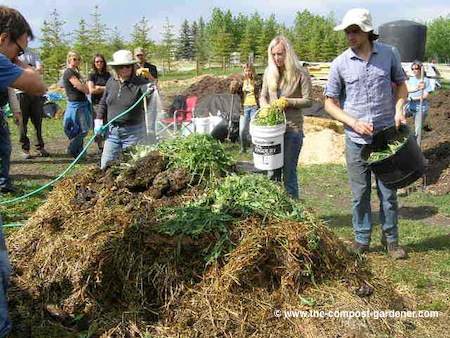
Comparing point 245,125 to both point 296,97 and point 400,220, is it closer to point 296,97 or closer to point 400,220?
point 400,220

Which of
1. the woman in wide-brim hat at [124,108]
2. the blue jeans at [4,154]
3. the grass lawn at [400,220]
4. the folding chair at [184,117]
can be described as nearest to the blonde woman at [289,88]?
the grass lawn at [400,220]

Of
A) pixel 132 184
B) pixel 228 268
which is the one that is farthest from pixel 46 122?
pixel 228 268

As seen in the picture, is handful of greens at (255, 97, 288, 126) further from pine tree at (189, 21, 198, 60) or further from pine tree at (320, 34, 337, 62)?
pine tree at (189, 21, 198, 60)

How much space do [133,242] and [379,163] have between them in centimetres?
204

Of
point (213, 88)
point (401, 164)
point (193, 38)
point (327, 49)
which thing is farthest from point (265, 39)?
point (401, 164)

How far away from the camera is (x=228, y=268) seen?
3.35m

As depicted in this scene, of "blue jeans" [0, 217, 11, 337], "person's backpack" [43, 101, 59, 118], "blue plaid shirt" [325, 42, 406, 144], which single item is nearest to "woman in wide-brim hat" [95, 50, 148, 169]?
"blue plaid shirt" [325, 42, 406, 144]

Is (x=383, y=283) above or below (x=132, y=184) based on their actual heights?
below

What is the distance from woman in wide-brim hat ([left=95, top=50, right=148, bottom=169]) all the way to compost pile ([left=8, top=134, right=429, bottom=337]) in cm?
186

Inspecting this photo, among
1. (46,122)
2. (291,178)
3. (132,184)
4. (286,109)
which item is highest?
(286,109)

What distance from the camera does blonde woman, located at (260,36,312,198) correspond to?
5.02m

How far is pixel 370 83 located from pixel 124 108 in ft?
8.69

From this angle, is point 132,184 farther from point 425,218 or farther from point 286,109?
point 425,218

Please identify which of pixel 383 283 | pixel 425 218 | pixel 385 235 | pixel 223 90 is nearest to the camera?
pixel 383 283
